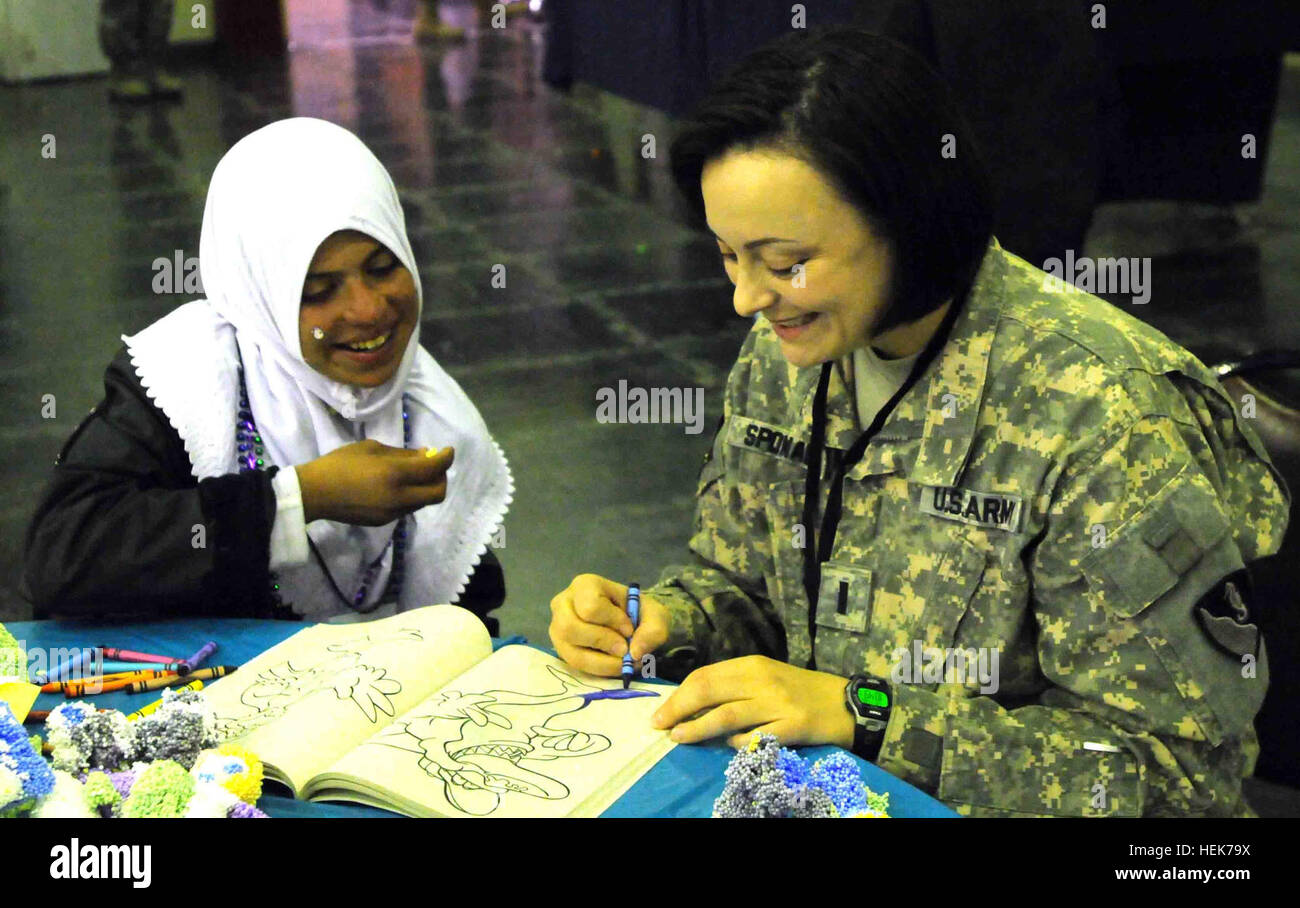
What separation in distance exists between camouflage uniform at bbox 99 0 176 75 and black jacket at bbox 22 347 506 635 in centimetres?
766

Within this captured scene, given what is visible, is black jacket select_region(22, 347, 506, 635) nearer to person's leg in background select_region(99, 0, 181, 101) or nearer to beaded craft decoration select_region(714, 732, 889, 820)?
beaded craft decoration select_region(714, 732, 889, 820)

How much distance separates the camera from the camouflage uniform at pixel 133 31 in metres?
8.81

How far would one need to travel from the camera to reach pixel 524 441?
460cm

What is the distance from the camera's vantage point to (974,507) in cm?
161

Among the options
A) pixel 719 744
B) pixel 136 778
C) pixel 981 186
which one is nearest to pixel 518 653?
pixel 719 744

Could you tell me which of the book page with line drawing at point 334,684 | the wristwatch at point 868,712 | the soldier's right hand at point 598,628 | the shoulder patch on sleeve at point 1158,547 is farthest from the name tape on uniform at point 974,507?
the book page with line drawing at point 334,684

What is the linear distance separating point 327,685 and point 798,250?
0.65 metres

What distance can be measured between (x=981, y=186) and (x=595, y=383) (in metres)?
3.48

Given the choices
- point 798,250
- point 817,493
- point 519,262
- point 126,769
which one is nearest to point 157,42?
point 519,262

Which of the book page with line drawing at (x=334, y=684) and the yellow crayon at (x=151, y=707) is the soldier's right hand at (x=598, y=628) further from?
the yellow crayon at (x=151, y=707)

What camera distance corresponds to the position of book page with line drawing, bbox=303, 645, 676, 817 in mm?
1354

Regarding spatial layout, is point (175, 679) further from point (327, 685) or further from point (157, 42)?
point (157, 42)

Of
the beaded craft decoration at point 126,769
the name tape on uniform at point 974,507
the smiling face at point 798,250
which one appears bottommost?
the beaded craft decoration at point 126,769

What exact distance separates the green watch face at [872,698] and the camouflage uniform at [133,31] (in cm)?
838
